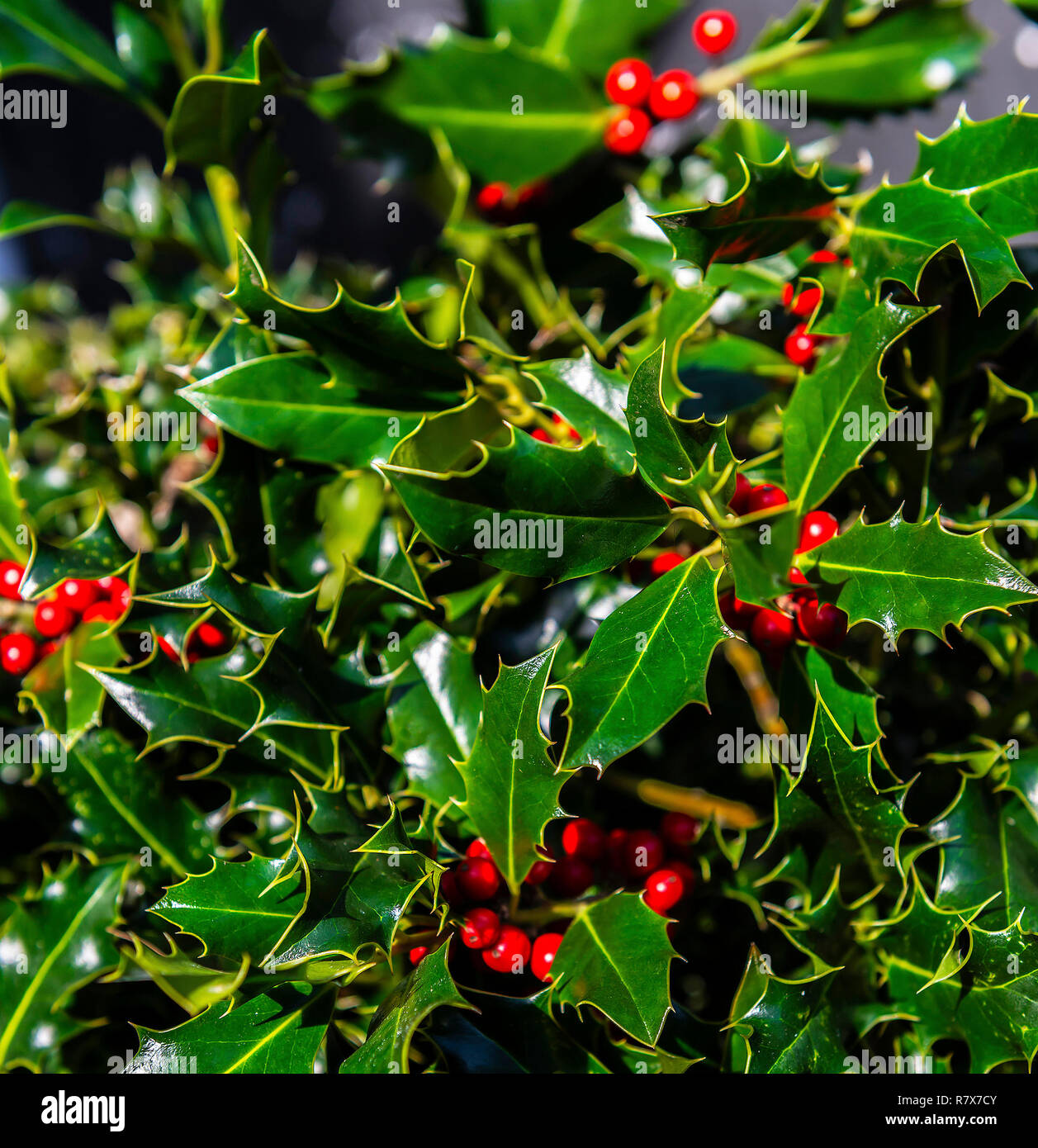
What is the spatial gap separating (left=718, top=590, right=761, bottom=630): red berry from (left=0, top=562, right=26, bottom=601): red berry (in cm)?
64

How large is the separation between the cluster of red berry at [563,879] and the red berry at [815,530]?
0.26 meters

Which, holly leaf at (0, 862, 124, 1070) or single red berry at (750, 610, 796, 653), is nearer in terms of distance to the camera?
single red berry at (750, 610, 796, 653)

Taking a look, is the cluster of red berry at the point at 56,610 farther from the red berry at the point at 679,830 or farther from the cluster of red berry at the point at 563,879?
the red berry at the point at 679,830

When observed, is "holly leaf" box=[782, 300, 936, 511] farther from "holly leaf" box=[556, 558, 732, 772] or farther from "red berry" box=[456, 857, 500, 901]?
"red berry" box=[456, 857, 500, 901]

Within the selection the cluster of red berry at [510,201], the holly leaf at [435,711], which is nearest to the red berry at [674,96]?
the cluster of red berry at [510,201]

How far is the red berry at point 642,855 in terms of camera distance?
749 mm

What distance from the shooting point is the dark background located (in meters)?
1.60

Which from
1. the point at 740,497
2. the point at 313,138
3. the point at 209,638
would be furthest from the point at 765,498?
the point at 313,138

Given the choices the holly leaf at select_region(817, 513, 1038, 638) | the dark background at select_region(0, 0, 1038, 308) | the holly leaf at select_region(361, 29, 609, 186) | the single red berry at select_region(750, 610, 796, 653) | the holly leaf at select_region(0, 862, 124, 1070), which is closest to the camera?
the holly leaf at select_region(817, 513, 1038, 638)

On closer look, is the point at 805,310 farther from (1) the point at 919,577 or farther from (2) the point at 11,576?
(2) the point at 11,576

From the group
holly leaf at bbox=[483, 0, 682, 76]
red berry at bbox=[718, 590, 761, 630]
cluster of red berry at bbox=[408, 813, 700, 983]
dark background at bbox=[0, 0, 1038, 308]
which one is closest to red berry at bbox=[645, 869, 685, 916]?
cluster of red berry at bbox=[408, 813, 700, 983]

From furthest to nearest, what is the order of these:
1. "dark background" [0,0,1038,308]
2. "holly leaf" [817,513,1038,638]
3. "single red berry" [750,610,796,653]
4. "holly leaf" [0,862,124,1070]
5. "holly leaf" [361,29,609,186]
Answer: "dark background" [0,0,1038,308]
"holly leaf" [361,29,609,186]
"holly leaf" [0,862,124,1070]
"single red berry" [750,610,796,653]
"holly leaf" [817,513,1038,638]

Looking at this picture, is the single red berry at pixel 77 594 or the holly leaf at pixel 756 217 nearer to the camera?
the holly leaf at pixel 756 217

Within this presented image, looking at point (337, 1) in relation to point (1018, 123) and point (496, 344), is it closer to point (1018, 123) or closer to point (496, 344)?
point (496, 344)
